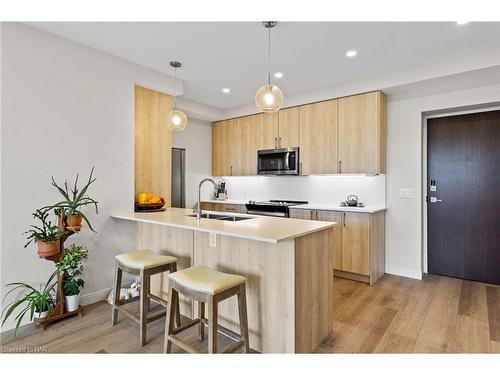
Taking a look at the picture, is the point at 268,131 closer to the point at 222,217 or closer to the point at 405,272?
the point at 222,217

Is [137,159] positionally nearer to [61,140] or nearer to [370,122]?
[61,140]

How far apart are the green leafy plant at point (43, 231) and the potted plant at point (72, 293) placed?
0.49 metres

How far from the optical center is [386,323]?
2.52 m

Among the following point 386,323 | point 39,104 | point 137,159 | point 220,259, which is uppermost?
point 39,104

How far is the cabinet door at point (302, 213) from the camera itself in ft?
13.1

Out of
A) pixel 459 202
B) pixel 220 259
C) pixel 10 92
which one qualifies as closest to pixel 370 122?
pixel 459 202

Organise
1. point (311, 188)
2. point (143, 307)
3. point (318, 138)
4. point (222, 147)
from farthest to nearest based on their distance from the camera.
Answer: point (222, 147)
point (311, 188)
point (318, 138)
point (143, 307)

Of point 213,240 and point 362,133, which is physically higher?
point 362,133

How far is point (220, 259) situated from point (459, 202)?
3329mm

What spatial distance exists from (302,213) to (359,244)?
885 millimetres

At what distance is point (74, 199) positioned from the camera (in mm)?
2541

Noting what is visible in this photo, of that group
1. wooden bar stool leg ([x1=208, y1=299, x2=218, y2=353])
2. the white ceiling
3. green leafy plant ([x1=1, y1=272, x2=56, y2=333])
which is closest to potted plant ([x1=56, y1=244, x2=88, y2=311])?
green leafy plant ([x1=1, y1=272, x2=56, y2=333])

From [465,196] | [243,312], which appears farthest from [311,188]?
[243,312]

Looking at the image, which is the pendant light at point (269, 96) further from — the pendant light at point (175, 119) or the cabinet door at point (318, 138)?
the cabinet door at point (318, 138)
